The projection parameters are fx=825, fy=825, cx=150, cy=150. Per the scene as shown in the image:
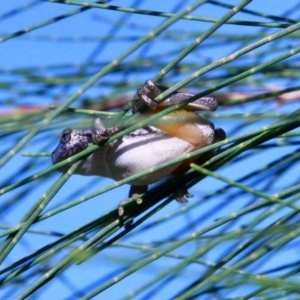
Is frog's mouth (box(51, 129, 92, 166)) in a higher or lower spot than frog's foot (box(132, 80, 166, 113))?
higher

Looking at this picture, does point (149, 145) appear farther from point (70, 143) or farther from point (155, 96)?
point (155, 96)

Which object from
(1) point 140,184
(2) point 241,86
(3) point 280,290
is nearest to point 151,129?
(1) point 140,184

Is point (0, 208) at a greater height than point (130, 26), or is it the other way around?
point (130, 26)

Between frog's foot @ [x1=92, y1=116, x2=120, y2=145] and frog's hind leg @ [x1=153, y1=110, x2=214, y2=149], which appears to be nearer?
frog's foot @ [x1=92, y1=116, x2=120, y2=145]

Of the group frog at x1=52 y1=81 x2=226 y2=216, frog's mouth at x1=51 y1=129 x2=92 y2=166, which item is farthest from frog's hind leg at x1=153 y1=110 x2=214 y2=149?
frog's mouth at x1=51 y1=129 x2=92 y2=166

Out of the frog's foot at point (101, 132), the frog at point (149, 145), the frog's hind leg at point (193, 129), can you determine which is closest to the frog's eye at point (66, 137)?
the frog at point (149, 145)

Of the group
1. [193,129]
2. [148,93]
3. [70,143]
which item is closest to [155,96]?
[148,93]

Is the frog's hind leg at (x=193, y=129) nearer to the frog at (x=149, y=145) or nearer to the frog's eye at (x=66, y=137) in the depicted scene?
the frog at (x=149, y=145)

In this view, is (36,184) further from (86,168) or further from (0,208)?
(86,168)

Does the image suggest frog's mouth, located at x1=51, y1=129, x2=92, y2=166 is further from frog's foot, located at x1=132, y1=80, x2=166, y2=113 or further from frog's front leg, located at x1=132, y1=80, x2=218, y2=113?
frog's foot, located at x1=132, y1=80, x2=166, y2=113
